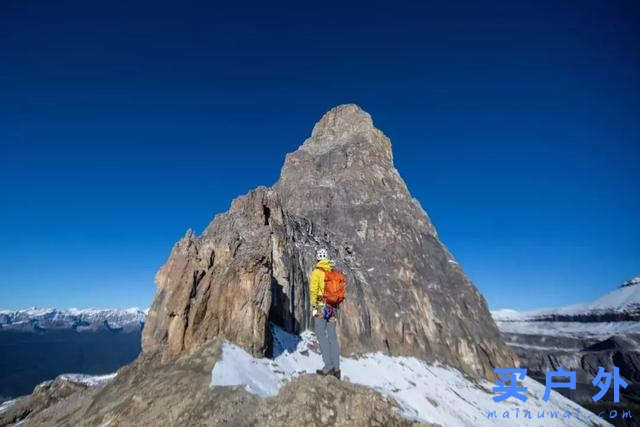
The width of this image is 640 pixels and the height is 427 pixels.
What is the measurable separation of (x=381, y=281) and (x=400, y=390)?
23.6m

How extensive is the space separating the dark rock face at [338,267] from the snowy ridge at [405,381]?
2.47 metres

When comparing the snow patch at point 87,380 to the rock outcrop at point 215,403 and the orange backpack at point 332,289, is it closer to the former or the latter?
the rock outcrop at point 215,403

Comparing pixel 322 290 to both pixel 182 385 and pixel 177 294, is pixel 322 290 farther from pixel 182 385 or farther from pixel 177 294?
pixel 177 294

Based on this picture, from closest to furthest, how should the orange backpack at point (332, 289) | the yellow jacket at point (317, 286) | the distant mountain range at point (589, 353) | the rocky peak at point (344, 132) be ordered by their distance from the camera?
the yellow jacket at point (317, 286) → the orange backpack at point (332, 289) → the rocky peak at point (344, 132) → the distant mountain range at point (589, 353)

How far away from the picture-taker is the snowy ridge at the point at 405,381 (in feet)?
71.7

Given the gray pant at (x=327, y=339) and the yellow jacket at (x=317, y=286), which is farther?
the gray pant at (x=327, y=339)

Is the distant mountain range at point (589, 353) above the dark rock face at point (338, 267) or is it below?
below

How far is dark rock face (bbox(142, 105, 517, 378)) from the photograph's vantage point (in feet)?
94.3

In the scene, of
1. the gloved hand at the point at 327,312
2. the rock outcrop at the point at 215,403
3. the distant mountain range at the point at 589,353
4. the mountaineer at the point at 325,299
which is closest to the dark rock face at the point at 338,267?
the rock outcrop at the point at 215,403

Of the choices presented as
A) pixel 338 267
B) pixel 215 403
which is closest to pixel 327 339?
pixel 215 403

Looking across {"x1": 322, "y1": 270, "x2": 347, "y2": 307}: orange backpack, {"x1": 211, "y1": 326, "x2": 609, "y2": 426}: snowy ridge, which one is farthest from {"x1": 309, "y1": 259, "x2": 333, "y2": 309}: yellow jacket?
{"x1": 211, "y1": 326, "x2": 609, "y2": 426}: snowy ridge

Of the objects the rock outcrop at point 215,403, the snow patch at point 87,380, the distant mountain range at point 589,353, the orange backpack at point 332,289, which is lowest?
the distant mountain range at point 589,353

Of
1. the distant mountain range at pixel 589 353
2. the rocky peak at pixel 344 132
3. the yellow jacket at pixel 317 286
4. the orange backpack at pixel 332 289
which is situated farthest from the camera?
the distant mountain range at pixel 589 353

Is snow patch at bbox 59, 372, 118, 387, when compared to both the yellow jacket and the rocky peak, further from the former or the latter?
the rocky peak
